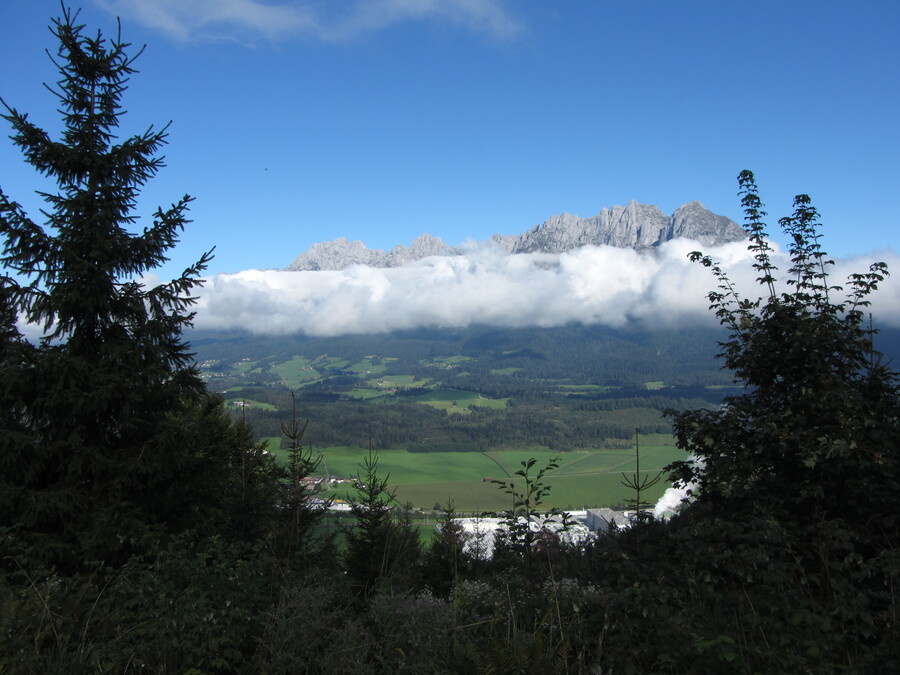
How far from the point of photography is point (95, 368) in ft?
20.2

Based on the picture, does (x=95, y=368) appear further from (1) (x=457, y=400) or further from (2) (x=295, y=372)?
(2) (x=295, y=372)

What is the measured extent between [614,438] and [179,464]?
282 feet

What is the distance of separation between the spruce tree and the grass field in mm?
26253

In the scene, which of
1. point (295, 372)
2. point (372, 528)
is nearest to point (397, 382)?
point (295, 372)

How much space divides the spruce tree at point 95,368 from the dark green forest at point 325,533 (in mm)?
31

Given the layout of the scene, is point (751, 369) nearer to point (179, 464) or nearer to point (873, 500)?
point (873, 500)

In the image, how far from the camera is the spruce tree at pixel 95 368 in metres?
5.77

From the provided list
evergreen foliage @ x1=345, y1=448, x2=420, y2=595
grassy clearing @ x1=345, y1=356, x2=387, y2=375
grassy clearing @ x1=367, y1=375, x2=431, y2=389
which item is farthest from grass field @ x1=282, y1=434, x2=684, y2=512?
grassy clearing @ x1=345, y1=356, x2=387, y2=375

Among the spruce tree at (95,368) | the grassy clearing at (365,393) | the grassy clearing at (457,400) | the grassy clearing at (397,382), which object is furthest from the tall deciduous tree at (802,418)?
the grassy clearing at (397,382)

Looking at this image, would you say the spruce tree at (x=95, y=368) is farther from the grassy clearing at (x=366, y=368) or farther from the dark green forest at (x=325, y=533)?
the grassy clearing at (x=366, y=368)

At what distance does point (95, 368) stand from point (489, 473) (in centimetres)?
5163

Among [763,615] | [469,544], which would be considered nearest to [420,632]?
[763,615]

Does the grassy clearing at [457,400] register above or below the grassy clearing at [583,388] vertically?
below

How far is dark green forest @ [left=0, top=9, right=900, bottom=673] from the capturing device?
321 centimetres
